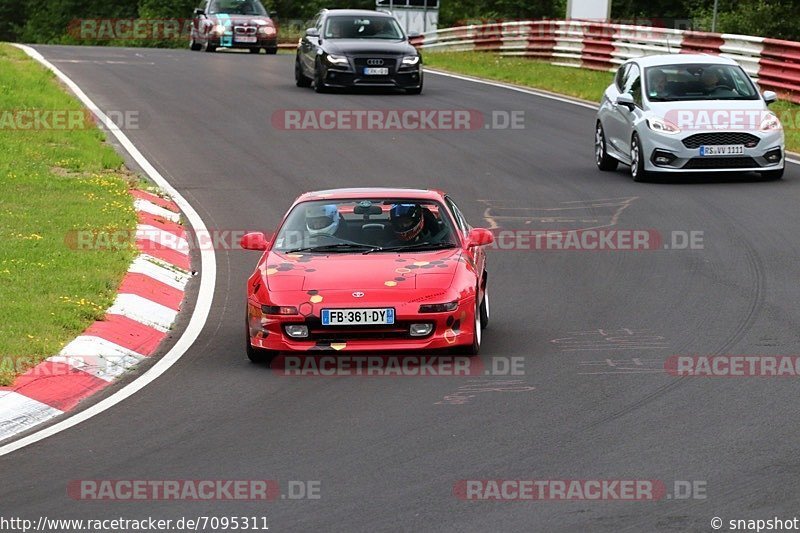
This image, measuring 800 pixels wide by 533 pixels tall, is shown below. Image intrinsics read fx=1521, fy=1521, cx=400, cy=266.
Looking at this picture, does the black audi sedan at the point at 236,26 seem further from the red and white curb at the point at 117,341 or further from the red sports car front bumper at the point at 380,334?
the red sports car front bumper at the point at 380,334

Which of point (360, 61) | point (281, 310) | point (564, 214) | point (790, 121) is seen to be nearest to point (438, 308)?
point (281, 310)

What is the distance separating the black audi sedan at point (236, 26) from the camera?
45.3m

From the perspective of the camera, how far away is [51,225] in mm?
16141

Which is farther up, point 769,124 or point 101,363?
point 769,124

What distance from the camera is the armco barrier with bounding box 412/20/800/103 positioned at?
29000mm

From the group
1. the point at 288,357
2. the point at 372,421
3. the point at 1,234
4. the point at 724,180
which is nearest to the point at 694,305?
the point at 288,357

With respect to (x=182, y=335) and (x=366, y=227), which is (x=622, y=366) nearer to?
(x=366, y=227)

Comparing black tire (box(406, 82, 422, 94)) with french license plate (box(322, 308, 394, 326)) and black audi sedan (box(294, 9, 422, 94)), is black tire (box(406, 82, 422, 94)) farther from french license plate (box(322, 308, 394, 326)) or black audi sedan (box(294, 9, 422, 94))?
french license plate (box(322, 308, 394, 326))

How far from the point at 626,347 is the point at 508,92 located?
20834 millimetres

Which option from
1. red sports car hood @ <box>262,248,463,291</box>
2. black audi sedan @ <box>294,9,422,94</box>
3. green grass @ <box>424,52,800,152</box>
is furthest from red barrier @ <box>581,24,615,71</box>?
red sports car hood @ <box>262,248,463,291</box>

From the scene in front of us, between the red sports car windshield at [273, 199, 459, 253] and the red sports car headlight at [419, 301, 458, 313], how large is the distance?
991 millimetres

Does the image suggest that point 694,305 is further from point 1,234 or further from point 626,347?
point 1,234

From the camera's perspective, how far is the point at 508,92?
31766 millimetres

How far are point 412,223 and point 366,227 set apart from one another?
0.37 meters
